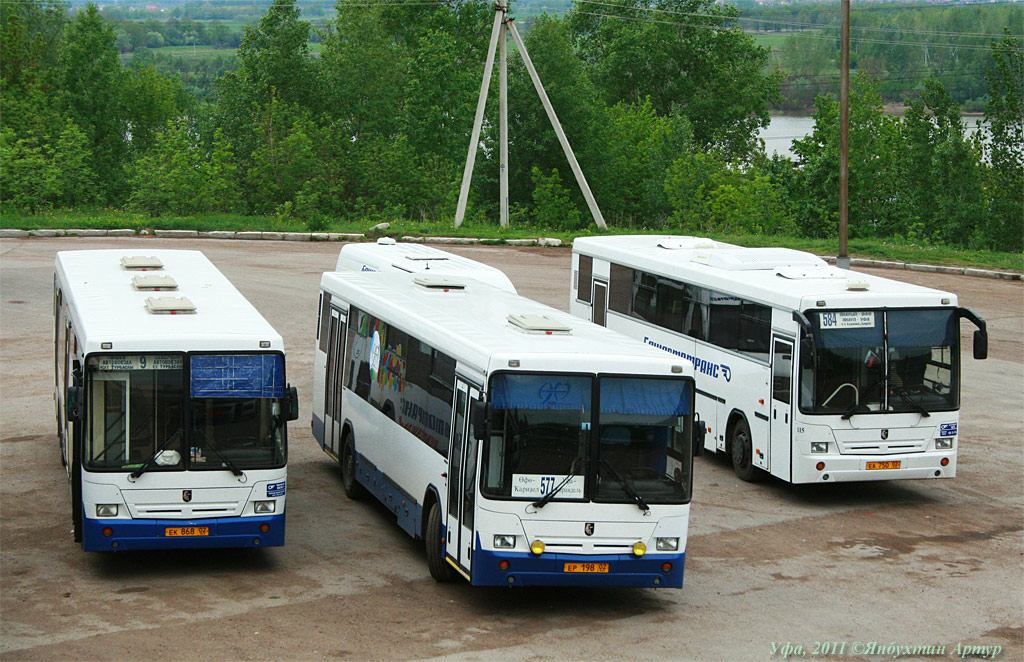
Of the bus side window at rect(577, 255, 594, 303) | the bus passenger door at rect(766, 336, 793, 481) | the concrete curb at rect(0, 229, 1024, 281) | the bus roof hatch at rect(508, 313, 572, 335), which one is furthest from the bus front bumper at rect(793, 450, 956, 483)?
the concrete curb at rect(0, 229, 1024, 281)

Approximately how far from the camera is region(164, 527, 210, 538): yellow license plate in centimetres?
1196

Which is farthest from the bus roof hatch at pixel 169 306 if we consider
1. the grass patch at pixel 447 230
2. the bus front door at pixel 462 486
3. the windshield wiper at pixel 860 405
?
the grass patch at pixel 447 230

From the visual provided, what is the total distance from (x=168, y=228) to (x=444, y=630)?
33743 millimetres

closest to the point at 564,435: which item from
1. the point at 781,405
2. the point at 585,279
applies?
the point at 781,405

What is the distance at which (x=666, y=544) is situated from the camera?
11.1 m

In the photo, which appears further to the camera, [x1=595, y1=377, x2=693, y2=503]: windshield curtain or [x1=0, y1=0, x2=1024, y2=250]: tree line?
[x1=0, y1=0, x2=1024, y2=250]: tree line

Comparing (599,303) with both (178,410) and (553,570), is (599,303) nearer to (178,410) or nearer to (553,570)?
(178,410)

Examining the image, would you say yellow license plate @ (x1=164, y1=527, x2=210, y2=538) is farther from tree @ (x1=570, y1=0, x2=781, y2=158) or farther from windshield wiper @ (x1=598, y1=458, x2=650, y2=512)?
tree @ (x1=570, y1=0, x2=781, y2=158)

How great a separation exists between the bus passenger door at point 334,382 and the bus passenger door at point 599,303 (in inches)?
243

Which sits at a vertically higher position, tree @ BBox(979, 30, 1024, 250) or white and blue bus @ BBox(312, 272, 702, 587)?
tree @ BBox(979, 30, 1024, 250)

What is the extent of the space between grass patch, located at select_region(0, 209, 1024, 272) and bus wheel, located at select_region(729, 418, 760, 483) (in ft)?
74.2

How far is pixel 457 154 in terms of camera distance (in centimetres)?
5803

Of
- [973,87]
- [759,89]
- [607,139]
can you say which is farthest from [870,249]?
[973,87]

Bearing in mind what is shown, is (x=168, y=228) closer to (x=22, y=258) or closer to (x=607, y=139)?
(x=22, y=258)
